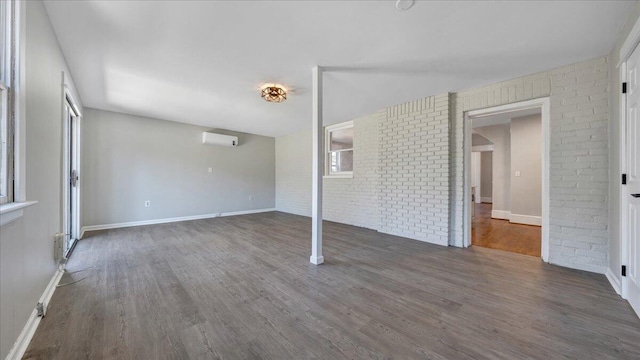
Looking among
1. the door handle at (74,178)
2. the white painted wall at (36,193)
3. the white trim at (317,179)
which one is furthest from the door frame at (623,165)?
the door handle at (74,178)

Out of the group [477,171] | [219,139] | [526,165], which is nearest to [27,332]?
[219,139]

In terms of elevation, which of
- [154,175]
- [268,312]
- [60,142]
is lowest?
[268,312]

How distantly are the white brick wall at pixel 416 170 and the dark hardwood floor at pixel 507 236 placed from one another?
0.85 meters

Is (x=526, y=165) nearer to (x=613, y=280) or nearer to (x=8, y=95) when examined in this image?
(x=613, y=280)

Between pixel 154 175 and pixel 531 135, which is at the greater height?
pixel 531 135

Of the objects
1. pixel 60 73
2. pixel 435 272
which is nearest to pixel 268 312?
pixel 435 272

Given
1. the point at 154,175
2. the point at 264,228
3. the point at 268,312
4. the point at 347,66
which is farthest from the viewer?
the point at 154,175

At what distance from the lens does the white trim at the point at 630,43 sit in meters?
1.77

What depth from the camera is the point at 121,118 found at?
498cm

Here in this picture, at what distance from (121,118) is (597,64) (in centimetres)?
764

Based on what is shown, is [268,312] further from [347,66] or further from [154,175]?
[154,175]

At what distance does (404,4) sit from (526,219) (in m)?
5.69

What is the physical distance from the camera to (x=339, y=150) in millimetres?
5910

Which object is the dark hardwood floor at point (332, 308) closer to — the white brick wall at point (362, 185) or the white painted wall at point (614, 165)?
the white painted wall at point (614, 165)
